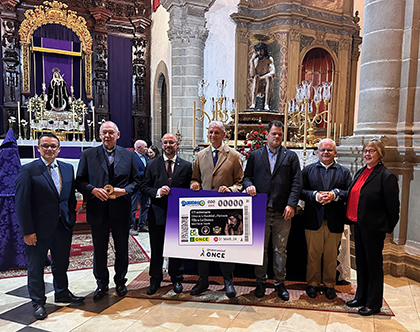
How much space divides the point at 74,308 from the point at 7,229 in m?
1.56

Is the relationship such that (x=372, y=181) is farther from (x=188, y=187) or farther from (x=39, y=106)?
(x=39, y=106)

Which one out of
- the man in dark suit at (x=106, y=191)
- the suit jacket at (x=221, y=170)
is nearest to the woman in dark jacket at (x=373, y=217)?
the suit jacket at (x=221, y=170)

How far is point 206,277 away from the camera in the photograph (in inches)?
136

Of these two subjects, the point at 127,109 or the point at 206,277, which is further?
the point at 127,109

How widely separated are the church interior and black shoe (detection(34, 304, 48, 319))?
0.34ft

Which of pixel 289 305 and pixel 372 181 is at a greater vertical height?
pixel 372 181

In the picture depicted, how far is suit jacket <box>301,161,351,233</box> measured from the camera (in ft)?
10.5

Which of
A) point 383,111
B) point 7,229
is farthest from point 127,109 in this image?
point 383,111

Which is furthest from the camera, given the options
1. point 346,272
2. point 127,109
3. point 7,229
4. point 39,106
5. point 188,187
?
point 127,109

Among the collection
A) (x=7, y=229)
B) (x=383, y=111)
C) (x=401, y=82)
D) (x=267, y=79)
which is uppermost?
(x=267, y=79)

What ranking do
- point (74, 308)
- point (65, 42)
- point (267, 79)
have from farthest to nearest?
Result: 1. point (65, 42)
2. point (267, 79)
3. point (74, 308)

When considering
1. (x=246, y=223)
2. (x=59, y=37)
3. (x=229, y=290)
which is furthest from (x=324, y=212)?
(x=59, y=37)

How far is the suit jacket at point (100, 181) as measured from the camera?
10.4ft

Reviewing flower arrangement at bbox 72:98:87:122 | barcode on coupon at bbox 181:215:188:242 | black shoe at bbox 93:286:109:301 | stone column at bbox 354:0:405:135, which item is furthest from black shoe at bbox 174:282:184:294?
flower arrangement at bbox 72:98:87:122
